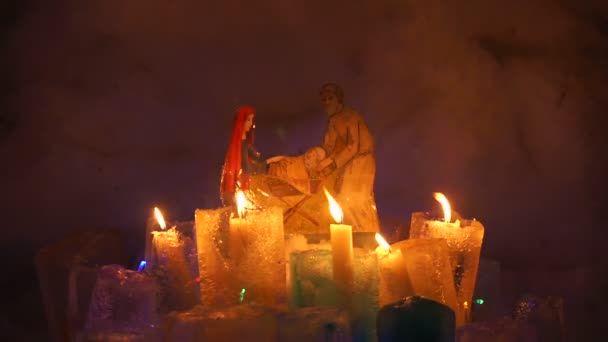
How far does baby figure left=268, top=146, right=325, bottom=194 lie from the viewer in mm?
3002

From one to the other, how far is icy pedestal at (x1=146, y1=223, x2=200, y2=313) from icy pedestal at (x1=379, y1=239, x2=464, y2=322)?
66 cm

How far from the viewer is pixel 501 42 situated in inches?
147

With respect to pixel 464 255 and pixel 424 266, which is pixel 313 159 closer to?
pixel 464 255

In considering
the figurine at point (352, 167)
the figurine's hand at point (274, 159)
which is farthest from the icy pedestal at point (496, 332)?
the figurine's hand at point (274, 159)

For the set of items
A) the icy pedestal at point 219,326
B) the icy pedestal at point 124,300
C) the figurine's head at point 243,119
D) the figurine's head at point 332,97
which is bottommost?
the icy pedestal at point 219,326

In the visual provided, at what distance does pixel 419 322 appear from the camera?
5.61ft

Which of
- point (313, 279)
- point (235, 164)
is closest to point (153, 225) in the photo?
point (235, 164)

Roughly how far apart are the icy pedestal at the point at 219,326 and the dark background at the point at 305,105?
1988 mm

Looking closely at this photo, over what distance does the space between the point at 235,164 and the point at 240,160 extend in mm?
35

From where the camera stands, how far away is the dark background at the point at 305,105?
11.7 ft

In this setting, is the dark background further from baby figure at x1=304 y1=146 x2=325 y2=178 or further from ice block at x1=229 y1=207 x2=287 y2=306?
ice block at x1=229 y1=207 x2=287 y2=306

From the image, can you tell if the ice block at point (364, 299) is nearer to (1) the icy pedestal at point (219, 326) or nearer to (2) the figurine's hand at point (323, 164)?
(1) the icy pedestal at point (219, 326)

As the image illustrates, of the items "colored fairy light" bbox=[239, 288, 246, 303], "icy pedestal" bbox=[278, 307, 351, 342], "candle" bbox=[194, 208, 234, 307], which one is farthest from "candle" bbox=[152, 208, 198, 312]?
"icy pedestal" bbox=[278, 307, 351, 342]

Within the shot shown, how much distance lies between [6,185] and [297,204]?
158 centimetres
